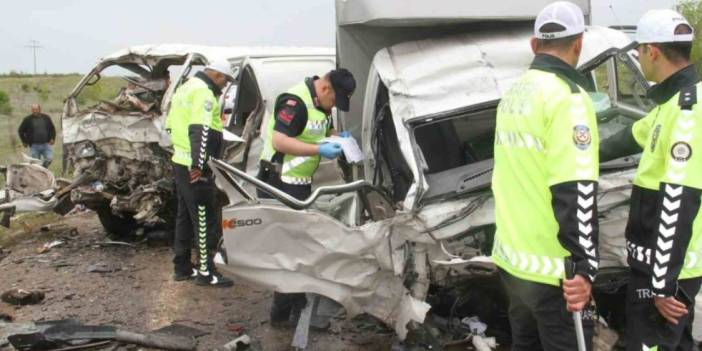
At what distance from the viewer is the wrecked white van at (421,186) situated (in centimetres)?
359

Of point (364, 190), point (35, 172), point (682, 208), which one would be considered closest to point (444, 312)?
point (364, 190)

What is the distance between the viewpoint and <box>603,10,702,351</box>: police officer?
8.31 ft

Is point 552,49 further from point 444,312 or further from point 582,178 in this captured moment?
point 444,312

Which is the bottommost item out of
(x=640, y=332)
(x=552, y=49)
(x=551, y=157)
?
(x=640, y=332)

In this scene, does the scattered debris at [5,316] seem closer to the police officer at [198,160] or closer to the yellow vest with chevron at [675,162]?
the police officer at [198,160]

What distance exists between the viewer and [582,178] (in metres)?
2.35

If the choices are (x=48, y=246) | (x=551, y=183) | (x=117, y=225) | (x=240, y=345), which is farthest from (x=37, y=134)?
(x=551, y=183)

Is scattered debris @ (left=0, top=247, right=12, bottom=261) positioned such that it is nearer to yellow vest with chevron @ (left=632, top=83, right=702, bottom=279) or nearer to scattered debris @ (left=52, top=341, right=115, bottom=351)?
scattered debris @ (left=52, top=341, right=115, bottom=351)

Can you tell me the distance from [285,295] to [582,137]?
291 cm

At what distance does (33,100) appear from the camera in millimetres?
35844

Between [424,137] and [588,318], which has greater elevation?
[424,137]

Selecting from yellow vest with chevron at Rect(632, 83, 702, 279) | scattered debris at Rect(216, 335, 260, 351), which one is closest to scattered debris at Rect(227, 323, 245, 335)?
scattered debris at Rect(216, 335, 260, 351)

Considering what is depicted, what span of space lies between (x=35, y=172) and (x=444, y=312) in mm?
5279

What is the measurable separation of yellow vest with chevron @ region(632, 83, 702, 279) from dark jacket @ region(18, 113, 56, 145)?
1150 cm
